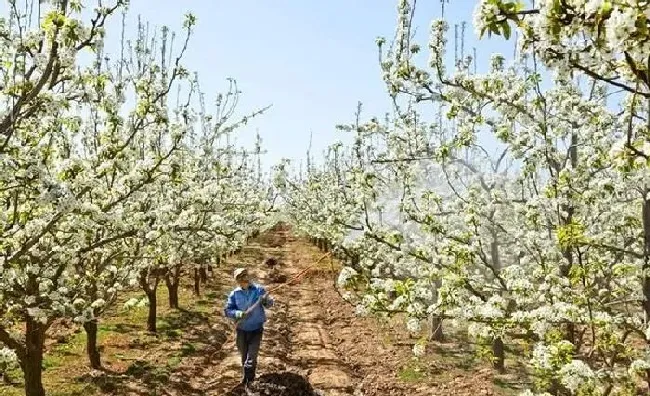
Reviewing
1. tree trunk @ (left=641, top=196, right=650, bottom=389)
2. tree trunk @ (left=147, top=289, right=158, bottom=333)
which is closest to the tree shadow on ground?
tree trunk @ (left=147, top=289, right=158, bottom=333)

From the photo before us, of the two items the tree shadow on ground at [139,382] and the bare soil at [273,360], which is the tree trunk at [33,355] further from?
the tree shadow on ground at [139,382]

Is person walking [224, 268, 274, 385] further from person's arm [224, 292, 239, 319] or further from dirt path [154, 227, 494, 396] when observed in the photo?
dirt path [154, 227, 494, 396]

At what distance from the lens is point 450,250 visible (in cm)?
950

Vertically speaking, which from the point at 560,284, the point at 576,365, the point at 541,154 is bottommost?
the point at 576,365

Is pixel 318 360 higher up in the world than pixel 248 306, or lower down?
lower down

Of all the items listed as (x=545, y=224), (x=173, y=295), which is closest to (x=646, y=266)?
(x=545, y=224)

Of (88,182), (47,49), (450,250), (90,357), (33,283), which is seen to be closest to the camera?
(47,49)

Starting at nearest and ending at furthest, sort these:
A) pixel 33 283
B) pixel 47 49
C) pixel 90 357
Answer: pixel 47 49 → pixel 33 283 → pixel 90 357

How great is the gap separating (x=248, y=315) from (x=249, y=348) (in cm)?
76

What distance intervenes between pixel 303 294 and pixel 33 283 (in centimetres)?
2094

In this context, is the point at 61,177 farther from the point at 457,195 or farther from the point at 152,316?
the point at 152,316

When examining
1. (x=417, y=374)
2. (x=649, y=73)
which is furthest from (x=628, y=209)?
(x=649, y=73)

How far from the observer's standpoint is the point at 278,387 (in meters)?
12.0

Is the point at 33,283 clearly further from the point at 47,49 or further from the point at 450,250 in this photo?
the point at 450,250
